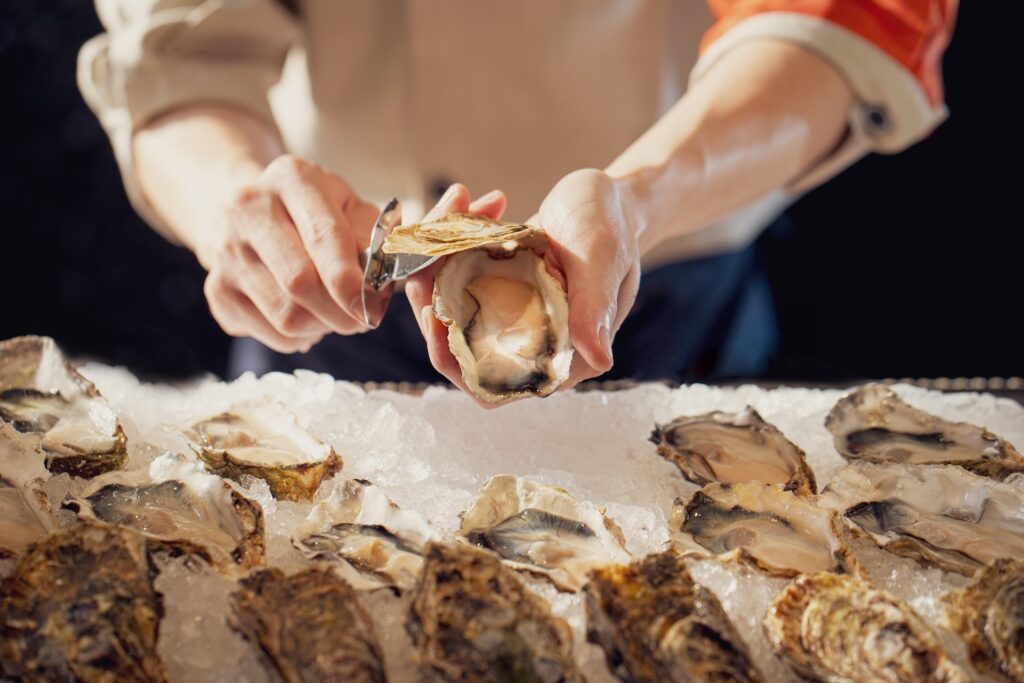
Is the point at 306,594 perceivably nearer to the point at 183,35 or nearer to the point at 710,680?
the point at 710,680

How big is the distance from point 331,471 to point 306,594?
230mm

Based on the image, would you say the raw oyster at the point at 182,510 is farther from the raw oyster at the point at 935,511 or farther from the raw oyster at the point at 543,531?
the raw oyster at the point at 935,511

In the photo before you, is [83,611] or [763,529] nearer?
[83,611]

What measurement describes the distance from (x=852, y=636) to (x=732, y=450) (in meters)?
0.31

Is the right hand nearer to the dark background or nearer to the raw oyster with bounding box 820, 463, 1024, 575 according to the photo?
the raw oyster with bounding box 820, 463, 1024, 575

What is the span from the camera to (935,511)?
0.74 m

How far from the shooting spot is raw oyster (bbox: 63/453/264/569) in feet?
2.15

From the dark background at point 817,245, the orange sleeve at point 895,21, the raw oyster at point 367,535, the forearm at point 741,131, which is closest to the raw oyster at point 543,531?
the raw oyster at point 367,535

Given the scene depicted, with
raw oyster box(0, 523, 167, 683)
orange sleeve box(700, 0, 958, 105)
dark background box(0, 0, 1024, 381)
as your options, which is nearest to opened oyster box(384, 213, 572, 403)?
raw oyster box(0, 523, 167, 683)

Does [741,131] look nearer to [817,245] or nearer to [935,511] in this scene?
[935,511]

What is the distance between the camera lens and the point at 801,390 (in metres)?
1.09

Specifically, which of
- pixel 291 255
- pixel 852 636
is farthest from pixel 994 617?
pixel 291 255

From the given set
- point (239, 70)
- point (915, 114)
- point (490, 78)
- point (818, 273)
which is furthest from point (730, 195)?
point (818, 273)

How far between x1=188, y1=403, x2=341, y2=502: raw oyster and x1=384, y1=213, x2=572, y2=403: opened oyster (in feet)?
0.51
